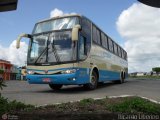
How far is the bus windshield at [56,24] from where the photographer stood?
50.7ft

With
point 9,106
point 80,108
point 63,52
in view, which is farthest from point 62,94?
point 9,106

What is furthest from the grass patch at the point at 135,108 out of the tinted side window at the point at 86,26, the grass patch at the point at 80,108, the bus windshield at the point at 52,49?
the tinted side window at the point at 86,26

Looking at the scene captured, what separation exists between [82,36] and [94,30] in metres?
2.42

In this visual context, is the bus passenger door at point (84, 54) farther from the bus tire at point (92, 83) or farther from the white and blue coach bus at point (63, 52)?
the bus tire at point (92, 83)

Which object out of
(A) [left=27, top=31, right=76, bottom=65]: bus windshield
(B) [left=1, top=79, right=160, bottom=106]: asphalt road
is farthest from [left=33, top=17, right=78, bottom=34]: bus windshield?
(B) [left=1, top=79, right=160, bottom=106]: asphalt road

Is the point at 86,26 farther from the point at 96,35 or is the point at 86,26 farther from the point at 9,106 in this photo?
the point at 9,106

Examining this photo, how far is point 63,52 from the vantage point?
14664 millimetres

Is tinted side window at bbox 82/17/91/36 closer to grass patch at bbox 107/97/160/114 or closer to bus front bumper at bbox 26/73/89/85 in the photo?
bus front bumper at bbox 26/73/89/85

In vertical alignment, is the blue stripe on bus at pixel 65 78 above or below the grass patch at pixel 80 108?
above

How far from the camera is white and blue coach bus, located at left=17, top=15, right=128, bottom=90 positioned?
14.5m

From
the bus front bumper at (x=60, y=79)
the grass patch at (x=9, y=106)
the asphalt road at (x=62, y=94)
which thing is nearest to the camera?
the grass patch at (x=9, y=106)

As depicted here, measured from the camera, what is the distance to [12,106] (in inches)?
285

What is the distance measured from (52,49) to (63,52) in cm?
56

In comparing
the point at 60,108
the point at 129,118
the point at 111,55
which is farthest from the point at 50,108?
the point at 111,55
